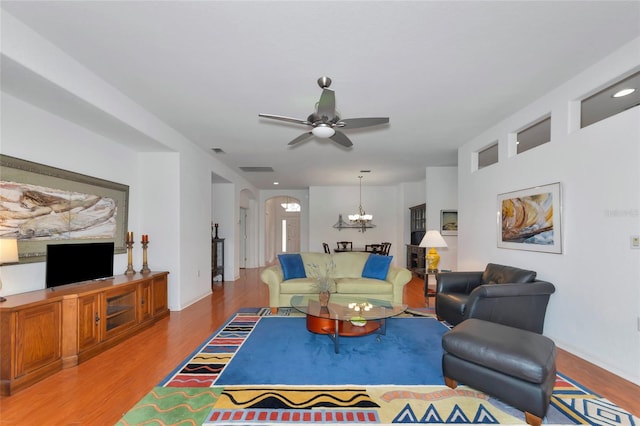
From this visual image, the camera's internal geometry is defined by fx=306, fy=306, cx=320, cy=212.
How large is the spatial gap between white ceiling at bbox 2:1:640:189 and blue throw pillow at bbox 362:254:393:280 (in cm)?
224

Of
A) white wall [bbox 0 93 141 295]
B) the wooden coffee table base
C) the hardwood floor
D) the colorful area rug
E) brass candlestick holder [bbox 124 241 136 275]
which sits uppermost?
white wall [bbox 0 93 141 295]

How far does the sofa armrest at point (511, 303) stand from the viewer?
126 inches

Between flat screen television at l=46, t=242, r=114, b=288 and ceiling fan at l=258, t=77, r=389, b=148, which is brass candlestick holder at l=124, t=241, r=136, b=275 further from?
ceiling fan at l=258, t=77, r=389, b=148

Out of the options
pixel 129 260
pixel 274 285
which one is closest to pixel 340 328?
pixel 274 285

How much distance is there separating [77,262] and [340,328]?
2.97 m

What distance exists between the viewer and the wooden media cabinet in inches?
95.6

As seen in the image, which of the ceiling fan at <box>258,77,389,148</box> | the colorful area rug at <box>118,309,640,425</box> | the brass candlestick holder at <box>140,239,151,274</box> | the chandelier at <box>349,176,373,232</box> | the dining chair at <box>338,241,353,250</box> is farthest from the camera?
the dining chair at <box>338,241,353,250</box>

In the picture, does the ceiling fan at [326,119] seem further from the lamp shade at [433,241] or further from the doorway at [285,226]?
the doorway at [285,226]

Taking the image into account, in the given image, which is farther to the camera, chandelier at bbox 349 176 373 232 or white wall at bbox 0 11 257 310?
chandelier at bbox 349 176 373 232

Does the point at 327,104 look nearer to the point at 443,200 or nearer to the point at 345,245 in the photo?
the point at 443,200

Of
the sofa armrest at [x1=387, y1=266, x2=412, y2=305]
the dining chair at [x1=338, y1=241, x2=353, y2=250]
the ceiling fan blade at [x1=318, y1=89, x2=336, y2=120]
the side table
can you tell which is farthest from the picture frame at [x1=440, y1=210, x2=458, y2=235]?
the ceiling fan blade at [x1=318, y1=89, x2=336, y2=120]

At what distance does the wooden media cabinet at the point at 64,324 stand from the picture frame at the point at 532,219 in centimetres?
483

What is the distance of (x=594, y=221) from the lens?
115 inches

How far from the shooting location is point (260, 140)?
5.10m
